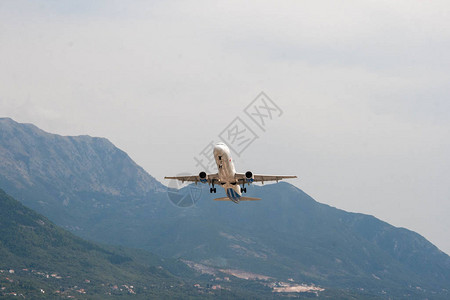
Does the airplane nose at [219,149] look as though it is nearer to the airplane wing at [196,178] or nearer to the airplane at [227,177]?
the airplane at [227,177]

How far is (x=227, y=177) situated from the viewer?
110 metres

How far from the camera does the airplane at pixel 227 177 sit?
104562mm

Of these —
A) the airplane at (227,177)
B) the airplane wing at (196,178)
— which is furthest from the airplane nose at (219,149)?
the airplane wing at (196,178)

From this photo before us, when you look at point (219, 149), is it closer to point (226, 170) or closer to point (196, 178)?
point (226, 170)

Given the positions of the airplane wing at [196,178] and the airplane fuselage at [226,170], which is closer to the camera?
the airplane fuselage at [226,170]

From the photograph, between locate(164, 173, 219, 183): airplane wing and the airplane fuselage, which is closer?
the airplane fuselage

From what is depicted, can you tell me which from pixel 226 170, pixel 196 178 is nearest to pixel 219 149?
pixel 226 170

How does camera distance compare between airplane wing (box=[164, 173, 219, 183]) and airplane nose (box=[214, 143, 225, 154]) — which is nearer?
airplane nose (box=[214, 143, 225, 154])

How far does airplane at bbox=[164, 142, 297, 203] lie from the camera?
10456cm

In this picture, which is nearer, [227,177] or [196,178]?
[227,177]

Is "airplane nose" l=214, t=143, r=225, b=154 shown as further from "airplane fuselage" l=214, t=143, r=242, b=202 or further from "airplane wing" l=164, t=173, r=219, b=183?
"airplane wing" l=164, t=173, r=219, b=183

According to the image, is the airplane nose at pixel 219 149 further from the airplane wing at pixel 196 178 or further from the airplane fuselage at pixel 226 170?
the airplane wing at pixel 196 178

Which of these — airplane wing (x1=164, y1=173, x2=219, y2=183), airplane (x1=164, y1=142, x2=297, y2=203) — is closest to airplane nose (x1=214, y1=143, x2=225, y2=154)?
airplane (x1=164, y1=142, x2=297, y2=203)

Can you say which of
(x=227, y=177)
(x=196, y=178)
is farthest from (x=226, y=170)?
(x=196, y=178)
